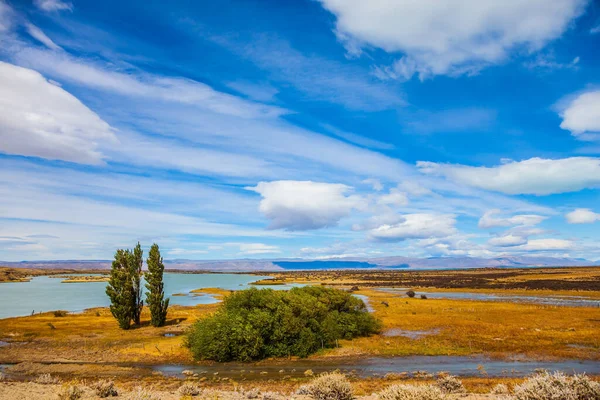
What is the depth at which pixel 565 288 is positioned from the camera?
106 metres

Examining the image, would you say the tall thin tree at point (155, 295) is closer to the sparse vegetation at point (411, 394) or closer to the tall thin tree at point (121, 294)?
the tall thin tree at point (121, 294)

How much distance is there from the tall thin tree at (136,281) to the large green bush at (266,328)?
21036mm

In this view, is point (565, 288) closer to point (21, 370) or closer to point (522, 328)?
point (522, 328)

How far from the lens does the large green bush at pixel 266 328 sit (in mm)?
35375

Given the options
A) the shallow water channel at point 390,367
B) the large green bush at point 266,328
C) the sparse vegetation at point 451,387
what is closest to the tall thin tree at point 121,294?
the large green bush at point 266,328

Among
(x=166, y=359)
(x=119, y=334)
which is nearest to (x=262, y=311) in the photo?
(x=166, y=359)

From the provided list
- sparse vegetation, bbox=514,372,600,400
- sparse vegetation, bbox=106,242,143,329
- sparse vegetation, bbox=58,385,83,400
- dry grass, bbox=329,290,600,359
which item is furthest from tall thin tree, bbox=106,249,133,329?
sparse vegetation, bbox=514,372,600,400

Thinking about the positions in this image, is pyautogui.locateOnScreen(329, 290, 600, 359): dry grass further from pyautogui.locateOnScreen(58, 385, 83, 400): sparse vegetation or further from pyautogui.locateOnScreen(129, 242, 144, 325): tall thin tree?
pyautogui.locateOnScreen(129, 242, 144, 325): tall thin tree

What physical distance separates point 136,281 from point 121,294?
284cm

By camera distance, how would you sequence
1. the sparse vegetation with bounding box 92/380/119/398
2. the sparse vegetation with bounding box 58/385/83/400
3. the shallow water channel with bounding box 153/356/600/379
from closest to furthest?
the sparse vegetation with bounding box 58/385/83/400, the sparse vegetation with bounding box 92/380/119/398, the shallow water channel with bounding box 153/356/600/379

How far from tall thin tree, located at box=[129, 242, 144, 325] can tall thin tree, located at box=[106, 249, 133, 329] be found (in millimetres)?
850

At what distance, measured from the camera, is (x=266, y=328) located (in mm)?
36562

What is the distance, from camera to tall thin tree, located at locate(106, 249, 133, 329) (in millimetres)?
53531

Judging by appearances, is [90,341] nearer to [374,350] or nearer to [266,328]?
[266,328]
